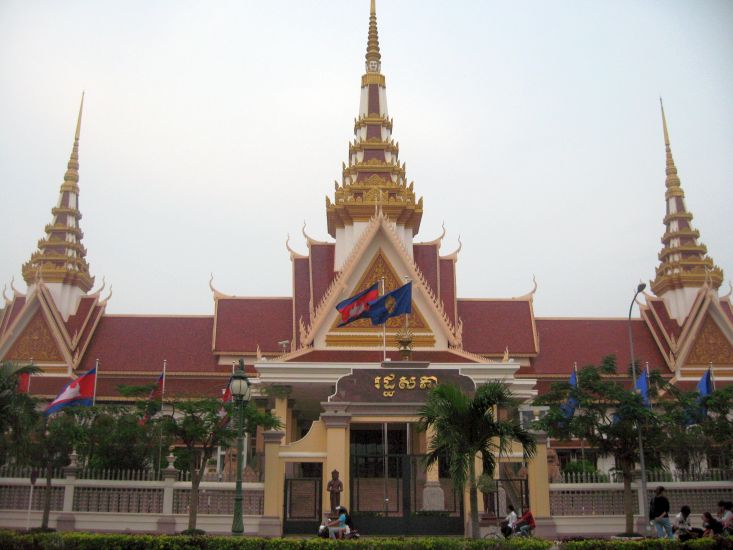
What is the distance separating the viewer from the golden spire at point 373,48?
128 feet

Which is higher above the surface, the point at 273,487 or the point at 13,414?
the point at 13,414

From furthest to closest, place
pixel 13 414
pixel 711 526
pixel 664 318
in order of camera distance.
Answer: pixel 664 318 < pixel 13 414 < pixel 711 526

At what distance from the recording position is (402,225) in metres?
35.2

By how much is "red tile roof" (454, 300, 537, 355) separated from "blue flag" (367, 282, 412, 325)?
8913 mm

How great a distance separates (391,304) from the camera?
83.7ft

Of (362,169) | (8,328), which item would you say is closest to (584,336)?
(362,169)

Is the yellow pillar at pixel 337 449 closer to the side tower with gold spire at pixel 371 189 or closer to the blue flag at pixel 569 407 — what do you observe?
the blue flag at pixel 569 407

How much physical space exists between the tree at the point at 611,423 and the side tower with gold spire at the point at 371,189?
14.6 m

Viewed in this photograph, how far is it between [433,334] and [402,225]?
25.3 feet

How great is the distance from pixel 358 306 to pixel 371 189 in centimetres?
1000

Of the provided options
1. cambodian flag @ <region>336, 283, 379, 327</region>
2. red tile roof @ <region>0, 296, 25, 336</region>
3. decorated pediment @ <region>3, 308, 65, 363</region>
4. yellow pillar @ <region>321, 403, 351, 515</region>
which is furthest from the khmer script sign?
red tile roof @ <region>0, 296, 25, 336</region>

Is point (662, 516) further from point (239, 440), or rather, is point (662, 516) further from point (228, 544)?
point (228, 544)

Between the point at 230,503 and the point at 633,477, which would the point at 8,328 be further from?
the point at 633,477

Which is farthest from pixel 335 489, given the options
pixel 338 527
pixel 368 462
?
pixel 368 462
